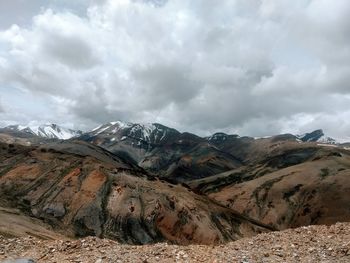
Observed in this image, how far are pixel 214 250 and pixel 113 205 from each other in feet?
360

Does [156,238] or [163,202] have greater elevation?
[163,202]

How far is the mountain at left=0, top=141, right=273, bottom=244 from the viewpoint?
11906cm

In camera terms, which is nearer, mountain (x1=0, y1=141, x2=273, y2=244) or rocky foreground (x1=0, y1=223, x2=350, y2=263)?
rocky foreground (x1=0, y1=223, x2=350, y2=263)

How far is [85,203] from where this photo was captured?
127125 mm

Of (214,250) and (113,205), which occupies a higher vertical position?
(113,205)

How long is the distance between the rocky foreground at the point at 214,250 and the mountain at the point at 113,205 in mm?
93524

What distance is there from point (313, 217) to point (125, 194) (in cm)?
8447

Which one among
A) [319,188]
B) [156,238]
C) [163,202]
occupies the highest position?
[319,188]

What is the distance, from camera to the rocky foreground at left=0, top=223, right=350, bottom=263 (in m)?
19.0

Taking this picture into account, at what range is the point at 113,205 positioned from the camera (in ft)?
419

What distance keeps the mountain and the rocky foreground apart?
9352 centimetres

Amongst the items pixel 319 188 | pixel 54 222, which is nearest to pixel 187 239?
pixel 54 222

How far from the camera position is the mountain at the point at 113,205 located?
119 m

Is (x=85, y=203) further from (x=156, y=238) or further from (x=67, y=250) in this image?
(x=67, y=250)
